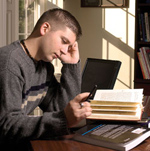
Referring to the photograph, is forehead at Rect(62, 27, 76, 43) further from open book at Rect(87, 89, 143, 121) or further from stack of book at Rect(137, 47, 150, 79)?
stack of book at Rect(137, 47, 150, 79)

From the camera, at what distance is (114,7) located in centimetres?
397

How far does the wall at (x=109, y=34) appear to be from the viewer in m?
4.00

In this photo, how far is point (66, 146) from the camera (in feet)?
3.38

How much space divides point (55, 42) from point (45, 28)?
83mm

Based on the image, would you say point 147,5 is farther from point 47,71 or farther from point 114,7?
point 47,71

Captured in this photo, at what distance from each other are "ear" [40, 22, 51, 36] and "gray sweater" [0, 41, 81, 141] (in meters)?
0.11

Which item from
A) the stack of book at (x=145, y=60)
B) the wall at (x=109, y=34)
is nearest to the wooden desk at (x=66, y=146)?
the stack of book at (x=145, y=60)

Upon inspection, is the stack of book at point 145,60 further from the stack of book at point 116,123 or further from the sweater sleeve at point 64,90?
the stack of book at point 116,123

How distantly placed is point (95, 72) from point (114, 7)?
7.29 feet

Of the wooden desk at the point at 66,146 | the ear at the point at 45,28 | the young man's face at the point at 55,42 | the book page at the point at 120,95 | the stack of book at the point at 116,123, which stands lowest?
the wooden desk at the point at 66,146

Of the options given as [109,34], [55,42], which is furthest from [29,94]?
[109,34]

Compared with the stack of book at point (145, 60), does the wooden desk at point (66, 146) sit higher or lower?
lower

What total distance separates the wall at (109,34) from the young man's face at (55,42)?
270cm

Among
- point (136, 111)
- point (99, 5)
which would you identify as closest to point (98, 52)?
point (99, 5)
